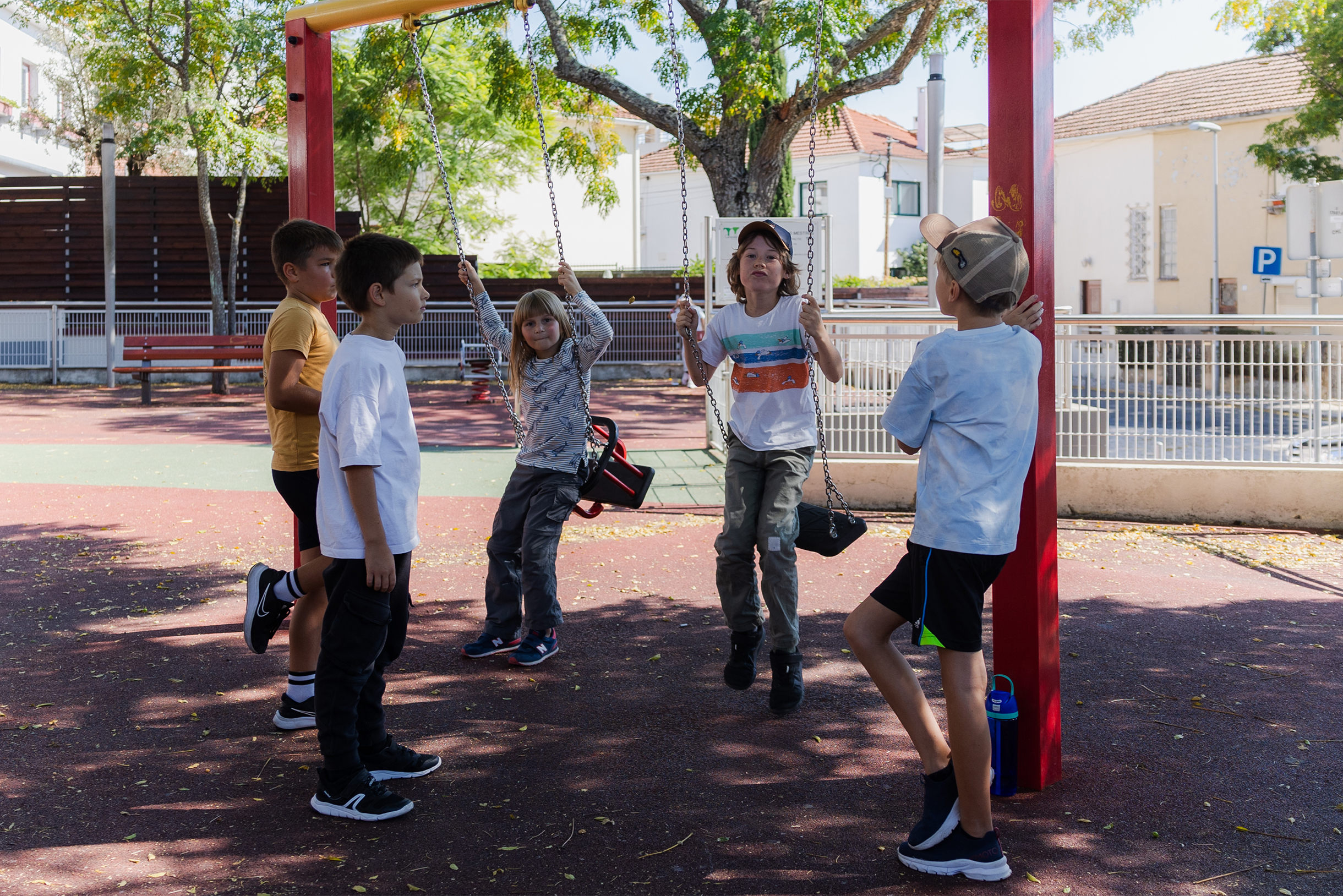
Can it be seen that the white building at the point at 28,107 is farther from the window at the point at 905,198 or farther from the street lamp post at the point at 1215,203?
the window at the point at 905,198

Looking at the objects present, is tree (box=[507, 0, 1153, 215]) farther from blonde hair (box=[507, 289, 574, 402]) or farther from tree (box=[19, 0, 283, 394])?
blonde hair (box=[507, 289, 574, 402])

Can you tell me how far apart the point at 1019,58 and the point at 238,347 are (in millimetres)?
17741

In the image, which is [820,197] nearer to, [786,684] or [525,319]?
[525,319]

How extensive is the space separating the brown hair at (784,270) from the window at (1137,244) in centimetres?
3548

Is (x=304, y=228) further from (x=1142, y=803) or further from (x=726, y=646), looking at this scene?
(x=1142, y=803)

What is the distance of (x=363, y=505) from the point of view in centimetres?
341

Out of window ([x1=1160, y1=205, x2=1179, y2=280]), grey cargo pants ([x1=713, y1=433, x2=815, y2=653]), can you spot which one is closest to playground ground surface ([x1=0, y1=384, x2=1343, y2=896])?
grey cargo pants ([x1=713, y1=433, x2=815, y2=653])

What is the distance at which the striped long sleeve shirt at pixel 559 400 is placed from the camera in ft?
17.2

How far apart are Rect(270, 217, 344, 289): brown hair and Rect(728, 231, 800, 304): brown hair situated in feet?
5.10

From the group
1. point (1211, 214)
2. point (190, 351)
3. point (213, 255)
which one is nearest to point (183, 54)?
point (213, 255)

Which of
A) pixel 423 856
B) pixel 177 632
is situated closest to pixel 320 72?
pixel 177 632

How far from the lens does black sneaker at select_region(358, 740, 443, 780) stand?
3.86 meters

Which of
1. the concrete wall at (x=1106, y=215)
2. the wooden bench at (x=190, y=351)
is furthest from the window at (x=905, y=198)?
the wooden bench at (x=190, y=351)

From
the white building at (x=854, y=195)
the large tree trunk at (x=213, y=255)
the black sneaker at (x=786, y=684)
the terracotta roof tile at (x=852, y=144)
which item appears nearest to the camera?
the black sneaker at (x=786, y=684)
